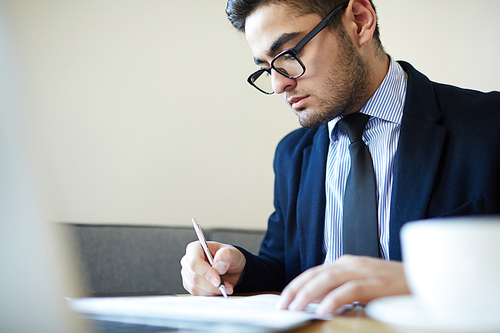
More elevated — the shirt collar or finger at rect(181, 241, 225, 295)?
the shirt collar

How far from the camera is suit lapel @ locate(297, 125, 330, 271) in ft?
3.67

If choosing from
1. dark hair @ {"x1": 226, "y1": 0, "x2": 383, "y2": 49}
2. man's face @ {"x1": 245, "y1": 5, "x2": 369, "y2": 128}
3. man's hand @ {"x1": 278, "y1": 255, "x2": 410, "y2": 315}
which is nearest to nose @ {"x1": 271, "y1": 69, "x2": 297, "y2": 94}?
man's face @ {"x1": 245, "y1": 5, "x2": 369, "y2": 128}

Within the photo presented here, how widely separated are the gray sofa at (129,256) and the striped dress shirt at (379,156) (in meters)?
0.65

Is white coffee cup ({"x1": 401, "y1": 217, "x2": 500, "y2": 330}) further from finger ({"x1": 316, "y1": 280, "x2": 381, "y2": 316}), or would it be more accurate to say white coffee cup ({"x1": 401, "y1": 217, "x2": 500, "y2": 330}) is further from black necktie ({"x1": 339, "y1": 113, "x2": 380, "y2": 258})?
black necktie ({"x1": 339, "y1": 113, "x2": 380, "y2": 258})

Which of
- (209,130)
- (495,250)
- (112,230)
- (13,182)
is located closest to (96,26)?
(209,130)

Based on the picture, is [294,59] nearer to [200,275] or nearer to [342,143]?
[342,143]

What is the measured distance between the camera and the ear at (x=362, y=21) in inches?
47.4

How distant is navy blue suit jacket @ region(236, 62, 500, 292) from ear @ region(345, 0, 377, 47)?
Result: 0.16 metres

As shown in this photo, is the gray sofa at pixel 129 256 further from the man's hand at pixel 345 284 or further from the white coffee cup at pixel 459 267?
the white coffee cup at pixel 459 267

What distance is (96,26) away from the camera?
1.62 m

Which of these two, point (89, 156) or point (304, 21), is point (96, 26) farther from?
point (304, 21)

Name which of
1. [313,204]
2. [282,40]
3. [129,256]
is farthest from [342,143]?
[129,256]

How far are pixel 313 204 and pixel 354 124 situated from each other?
0.87 feet

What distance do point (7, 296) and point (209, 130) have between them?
5.60ft
